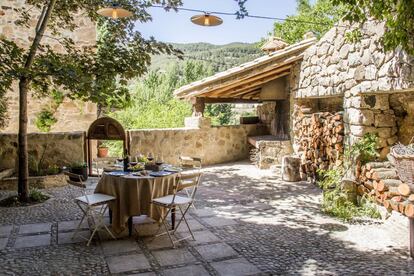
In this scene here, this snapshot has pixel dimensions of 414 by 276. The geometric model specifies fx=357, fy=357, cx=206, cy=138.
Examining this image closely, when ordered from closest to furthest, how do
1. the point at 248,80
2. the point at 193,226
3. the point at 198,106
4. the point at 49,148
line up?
the point at 193,226 → the point at 49,148 → the point at 248,80 → the point at 198,106

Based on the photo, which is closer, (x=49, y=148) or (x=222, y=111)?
(x=49, y=148)

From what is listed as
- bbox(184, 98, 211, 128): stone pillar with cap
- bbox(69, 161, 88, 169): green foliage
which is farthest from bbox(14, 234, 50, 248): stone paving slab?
bbox(184, 98, 211, 128): stone pillar with cap

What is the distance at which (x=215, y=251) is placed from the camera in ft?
12.5

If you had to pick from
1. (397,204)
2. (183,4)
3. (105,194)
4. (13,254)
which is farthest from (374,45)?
(13,254)

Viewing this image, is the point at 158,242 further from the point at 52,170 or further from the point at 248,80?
the point at 248,80

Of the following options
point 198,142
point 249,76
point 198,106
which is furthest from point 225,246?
point 198,106

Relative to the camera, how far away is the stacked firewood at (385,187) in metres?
4.30

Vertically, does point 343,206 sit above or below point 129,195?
below

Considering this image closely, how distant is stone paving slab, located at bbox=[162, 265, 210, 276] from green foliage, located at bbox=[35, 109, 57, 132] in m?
7.42

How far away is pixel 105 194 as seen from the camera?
14.3 ft

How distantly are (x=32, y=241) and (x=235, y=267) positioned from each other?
236 cm

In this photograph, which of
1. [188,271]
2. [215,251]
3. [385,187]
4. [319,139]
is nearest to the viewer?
[188,271]

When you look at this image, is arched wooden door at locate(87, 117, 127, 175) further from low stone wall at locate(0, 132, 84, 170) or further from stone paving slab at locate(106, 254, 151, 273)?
stone paving slab at locate(106, 254, 151, 273)

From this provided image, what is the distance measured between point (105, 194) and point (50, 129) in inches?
240
